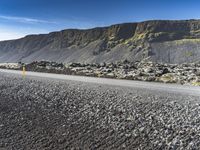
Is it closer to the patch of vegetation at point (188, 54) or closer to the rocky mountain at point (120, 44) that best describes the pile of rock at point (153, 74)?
the rocky mountain at point (120, 44)

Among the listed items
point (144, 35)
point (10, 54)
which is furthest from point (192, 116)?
point (10, 54)

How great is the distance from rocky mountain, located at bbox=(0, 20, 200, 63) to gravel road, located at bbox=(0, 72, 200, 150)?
245 ft

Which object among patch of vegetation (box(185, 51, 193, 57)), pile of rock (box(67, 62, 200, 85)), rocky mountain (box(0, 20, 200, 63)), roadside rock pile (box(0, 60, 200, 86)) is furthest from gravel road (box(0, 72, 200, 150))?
patch of vegetation (box(185, 51, 193, 57))

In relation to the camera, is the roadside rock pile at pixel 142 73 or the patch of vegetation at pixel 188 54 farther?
the patch of vegetation at pixel 188 54

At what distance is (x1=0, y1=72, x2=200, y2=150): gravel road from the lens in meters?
10.7

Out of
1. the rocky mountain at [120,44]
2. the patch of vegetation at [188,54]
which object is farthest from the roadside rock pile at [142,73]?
the patch of vegetation at [188,54]

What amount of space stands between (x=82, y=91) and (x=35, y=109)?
9.65 ft

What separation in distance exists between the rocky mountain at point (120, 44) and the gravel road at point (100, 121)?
74588 millimetres

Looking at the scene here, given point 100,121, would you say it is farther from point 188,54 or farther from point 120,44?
point 120,44

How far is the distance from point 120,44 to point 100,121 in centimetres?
10837

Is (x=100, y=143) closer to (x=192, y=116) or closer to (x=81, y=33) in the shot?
(x=192, y=116)

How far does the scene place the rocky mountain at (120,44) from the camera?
9944cm

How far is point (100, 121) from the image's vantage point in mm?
12453

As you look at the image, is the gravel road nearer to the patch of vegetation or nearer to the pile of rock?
the pile of rock
